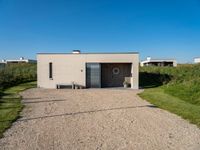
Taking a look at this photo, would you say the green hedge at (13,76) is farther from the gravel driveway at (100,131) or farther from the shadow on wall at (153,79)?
the shadow on wall at (153,79)

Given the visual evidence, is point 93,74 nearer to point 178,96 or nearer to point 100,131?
point 178,96

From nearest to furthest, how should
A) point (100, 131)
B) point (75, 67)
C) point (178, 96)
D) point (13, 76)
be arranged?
point (100, 131) < point (178, 96) < point (75, 67) < point (13, 76)

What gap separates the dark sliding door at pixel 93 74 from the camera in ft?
66.3

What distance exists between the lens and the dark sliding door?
20219mm

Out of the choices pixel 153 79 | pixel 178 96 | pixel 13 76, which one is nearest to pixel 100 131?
pixel 178 96

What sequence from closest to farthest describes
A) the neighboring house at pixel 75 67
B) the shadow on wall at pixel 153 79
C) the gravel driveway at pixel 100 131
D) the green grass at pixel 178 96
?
the gravel driveway at pixel 100 131, the green grass at pixel 178 96, the neighboring house at pixel 75 67, the shadow on wall at pixel 153 79

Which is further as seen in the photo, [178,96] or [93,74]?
[93,74]

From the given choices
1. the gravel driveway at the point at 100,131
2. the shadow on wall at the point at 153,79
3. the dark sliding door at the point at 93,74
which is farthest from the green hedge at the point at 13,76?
the shadow on wall at the point at 153,79

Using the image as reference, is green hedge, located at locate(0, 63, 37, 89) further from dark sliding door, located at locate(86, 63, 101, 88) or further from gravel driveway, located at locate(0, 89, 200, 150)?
gravel driveway, located at locate(0, 89, 200, 150)

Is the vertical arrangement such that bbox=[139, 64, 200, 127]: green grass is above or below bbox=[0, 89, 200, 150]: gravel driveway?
above

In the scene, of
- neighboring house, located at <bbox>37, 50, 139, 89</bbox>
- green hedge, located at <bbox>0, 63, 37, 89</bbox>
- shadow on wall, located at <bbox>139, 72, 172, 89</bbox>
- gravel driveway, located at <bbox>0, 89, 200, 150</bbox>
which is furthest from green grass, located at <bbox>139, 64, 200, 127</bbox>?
green hedge, located at <bbox>0, 63, 37, 89</bbox>

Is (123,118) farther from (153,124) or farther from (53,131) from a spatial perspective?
(53,131)

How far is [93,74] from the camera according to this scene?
66.4ft

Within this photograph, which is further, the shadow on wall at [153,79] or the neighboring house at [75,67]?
the shadow on wall at [153,79]
